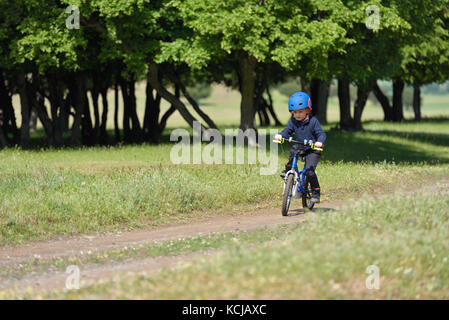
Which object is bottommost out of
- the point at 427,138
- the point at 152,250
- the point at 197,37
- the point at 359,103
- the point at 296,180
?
the point at 152,250

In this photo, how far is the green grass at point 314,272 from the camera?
257 inches

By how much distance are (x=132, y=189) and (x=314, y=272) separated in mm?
7604

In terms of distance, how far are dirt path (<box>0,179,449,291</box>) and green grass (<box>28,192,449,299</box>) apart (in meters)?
1.10

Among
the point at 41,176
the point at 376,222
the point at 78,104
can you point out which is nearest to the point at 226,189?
the point at 41,176

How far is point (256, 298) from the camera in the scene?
639cm

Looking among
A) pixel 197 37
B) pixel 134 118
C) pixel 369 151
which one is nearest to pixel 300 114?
pixel 197 37

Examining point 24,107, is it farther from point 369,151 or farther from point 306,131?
point 306,131

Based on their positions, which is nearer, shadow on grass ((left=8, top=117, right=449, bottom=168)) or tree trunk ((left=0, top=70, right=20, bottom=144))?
shadow on grass ((left=8, top=117, right=449, bottom=168))

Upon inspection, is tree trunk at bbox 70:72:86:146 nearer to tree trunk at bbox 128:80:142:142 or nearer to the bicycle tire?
tree trunk at bbox 128:80:142:142

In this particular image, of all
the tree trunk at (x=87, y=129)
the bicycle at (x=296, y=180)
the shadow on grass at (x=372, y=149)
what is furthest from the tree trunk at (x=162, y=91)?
the bicycle at (x=296, y=180)

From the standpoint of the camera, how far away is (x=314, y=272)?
670 cm

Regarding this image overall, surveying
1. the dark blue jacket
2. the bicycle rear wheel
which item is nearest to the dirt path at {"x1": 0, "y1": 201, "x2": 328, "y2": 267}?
the bicycle rear wheel

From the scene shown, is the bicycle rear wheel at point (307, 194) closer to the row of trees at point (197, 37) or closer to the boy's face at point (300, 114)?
the boy's face at point (300, 114)

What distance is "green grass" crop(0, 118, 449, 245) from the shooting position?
12203 millimetres
